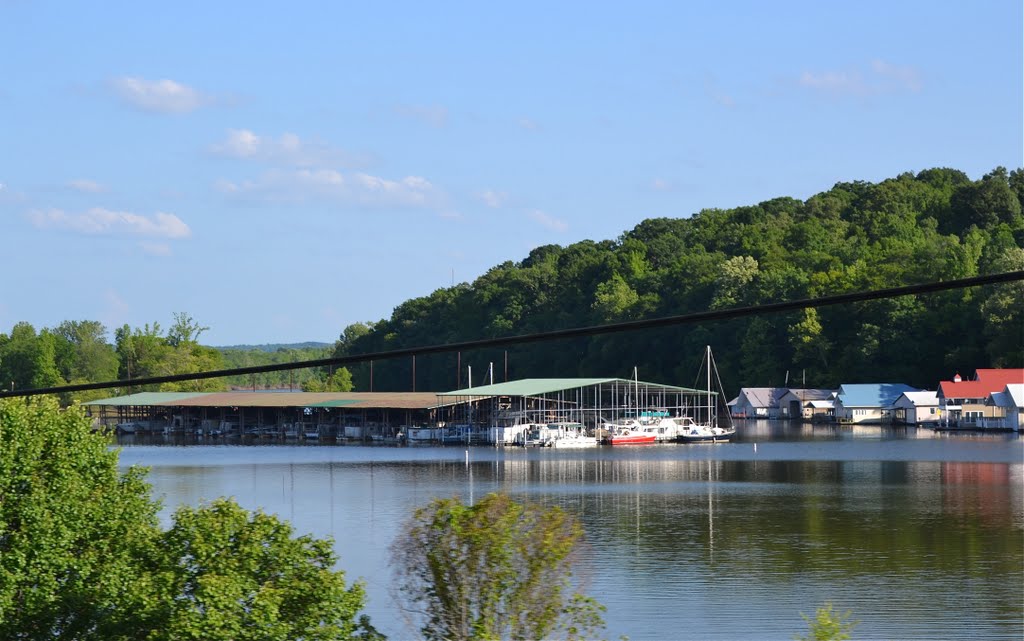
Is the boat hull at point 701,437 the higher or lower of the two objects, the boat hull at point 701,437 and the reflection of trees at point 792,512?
the higher

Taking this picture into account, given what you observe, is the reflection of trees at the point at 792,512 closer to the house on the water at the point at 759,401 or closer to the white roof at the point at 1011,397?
the white roof at the point at 1011,397

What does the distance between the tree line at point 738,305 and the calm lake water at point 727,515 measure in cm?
1382

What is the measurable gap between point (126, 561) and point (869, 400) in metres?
72.6

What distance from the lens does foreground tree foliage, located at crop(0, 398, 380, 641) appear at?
11.7 m

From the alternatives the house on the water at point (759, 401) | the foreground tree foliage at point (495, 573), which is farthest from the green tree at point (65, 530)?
the house on the water at point (759, 401)

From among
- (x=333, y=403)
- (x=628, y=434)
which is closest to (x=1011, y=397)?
(x=628, y=434)

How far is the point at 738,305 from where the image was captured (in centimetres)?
10450

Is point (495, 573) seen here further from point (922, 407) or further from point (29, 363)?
point (29, 363)

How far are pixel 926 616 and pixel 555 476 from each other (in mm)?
26532

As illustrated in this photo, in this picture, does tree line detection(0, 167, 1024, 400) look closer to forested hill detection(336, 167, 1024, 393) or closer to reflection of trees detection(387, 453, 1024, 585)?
forested hill detection(336, 167, 1024, 393)

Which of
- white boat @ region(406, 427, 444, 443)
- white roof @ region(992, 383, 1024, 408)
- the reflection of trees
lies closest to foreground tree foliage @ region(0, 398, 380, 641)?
the reflection of trees

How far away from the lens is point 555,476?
4866 centimetres

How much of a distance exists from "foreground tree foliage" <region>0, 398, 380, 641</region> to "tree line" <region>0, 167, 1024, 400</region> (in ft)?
177

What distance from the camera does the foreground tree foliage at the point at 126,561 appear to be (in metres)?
11.7
